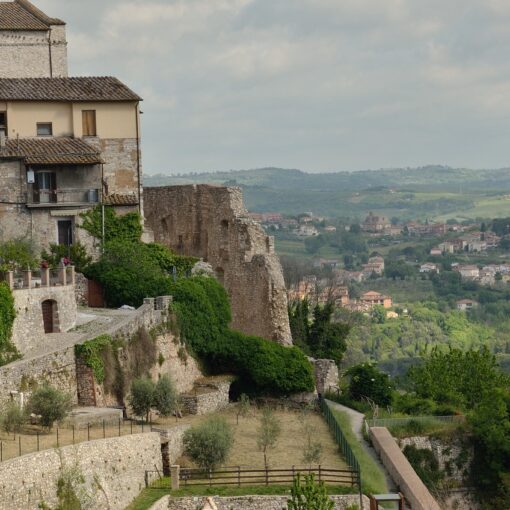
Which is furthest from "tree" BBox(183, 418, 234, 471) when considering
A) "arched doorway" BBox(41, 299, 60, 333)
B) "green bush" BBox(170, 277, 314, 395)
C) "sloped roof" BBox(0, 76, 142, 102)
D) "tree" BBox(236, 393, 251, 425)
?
"sloped roof" BBox(0, 76, 142, 102)

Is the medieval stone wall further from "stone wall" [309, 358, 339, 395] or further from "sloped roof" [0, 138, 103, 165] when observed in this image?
"stone wall" [309, 358, 339, 395]

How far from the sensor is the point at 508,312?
6191 inches

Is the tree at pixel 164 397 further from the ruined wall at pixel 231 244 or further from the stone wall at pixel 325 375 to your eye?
the ruined wall at pixel 231 244

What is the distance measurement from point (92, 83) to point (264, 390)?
527 inches

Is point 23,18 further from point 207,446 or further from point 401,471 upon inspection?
point 401,471

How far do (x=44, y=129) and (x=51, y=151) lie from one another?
6.21 feet

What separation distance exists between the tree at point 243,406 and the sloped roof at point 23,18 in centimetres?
1863

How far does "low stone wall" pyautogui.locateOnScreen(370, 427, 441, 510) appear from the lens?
3884 centimetres

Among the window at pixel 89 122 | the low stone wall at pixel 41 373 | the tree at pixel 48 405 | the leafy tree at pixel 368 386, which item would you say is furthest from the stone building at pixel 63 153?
the tree at pixel 48 405

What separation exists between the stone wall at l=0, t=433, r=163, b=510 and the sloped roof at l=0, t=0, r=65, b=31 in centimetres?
2436

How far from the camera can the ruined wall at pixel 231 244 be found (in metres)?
51.7

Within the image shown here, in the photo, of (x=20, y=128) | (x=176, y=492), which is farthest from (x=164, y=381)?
(x=20, y=128)

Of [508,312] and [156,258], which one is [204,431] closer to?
[156,258]

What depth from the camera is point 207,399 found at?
44469 millimetres
